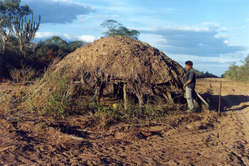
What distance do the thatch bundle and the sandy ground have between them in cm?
131

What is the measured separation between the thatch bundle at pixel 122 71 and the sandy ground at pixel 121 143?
1310 mm

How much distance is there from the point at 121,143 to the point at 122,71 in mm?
2716

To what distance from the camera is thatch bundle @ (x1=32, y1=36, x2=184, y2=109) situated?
761 cm

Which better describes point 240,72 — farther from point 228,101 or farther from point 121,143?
point 121,143

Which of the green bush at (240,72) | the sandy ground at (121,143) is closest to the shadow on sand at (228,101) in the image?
the sandy ground at (121,143)

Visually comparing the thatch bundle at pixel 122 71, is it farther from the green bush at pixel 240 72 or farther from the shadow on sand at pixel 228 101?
the green bush at pixel 240 72

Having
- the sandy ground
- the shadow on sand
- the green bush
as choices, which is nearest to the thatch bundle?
the sandy ground

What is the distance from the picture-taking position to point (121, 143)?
214 inches

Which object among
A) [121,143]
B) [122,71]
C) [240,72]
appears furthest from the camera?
[240,72]

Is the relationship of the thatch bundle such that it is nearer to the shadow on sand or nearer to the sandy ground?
the sandy ground

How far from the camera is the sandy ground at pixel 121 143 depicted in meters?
4.52

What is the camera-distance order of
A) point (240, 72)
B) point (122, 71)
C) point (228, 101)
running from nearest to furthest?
1. point (122, 71)
2. point (228, 101)
3. point (240, 72)

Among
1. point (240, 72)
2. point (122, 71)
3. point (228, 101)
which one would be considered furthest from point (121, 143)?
point (240, 72)

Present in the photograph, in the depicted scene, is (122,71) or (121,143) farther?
(122,71)
